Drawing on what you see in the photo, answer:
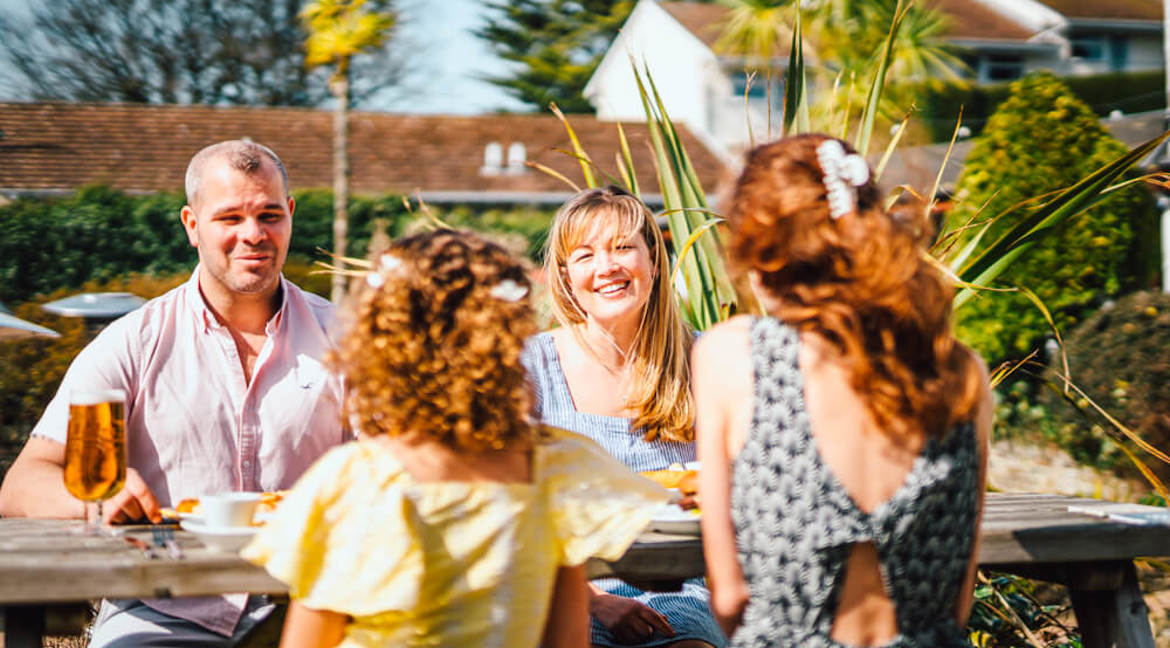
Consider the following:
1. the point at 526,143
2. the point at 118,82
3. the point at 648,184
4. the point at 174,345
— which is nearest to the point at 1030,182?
the point at 174,345

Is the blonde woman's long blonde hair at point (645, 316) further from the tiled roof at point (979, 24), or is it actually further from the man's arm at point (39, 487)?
the tiled roof at point (979, 24)

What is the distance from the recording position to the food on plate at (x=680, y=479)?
2338 mm

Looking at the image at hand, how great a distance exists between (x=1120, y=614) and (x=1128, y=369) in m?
5.46

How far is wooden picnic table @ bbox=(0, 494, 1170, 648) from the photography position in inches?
72.7

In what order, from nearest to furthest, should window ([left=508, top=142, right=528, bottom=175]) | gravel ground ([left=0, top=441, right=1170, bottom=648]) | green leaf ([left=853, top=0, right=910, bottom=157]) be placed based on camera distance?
green leaf ([left=853, top=0, right=910, bottom=157]) < gravel ground ([left=0, top=441, right=1170, bottom=648]) < window ([left=508, top=142, right=528, bottom=175])

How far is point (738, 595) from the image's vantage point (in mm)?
1826

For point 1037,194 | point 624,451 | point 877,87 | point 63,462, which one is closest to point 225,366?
point 63,462

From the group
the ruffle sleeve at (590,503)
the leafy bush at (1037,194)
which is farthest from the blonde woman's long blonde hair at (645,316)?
the leafy bush at (1037,194)

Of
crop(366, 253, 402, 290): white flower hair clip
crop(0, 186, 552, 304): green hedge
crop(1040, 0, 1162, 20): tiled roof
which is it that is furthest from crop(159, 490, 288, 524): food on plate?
crop(1040, 0, 1162, 20): tiled roof

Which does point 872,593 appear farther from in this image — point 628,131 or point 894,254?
point 628,131

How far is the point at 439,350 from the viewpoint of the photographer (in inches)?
69.5

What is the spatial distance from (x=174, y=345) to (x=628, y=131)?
1969 centimetres

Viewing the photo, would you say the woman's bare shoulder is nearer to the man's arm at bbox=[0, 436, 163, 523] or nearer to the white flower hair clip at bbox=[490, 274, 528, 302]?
the white flower hair clip at bbox=[490, 274, 528, 302]

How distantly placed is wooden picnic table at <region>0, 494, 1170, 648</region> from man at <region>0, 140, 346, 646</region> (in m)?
0.44
